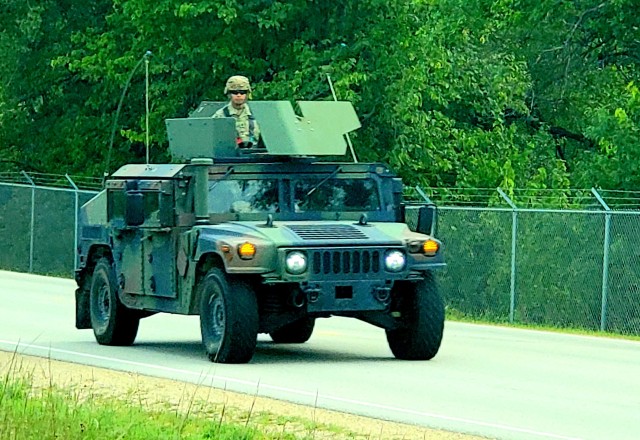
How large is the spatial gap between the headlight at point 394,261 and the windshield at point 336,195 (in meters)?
1.46

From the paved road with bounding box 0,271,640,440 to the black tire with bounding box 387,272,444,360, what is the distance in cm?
22

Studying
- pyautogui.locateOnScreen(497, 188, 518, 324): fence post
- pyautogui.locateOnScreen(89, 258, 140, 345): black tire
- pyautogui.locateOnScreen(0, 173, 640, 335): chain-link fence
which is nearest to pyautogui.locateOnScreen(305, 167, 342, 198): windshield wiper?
pyautogui.locateOnScreen(89, 258, 140, 345): black tire

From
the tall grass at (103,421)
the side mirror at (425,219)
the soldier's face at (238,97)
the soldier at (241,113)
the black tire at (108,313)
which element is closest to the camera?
the tall grass at (103,421)

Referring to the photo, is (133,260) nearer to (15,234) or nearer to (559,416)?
(559,416)

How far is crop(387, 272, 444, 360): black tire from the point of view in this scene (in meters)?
16.3

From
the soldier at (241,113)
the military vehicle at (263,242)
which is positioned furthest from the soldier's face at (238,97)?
the military vehicle at (263,242)

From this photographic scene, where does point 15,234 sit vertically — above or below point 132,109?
below

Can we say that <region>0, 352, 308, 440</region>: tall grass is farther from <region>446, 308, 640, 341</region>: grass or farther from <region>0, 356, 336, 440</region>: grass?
<region>446, 308, 640, 341</region>: grass

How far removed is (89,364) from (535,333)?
27.8ft

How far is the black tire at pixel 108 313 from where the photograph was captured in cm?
1836

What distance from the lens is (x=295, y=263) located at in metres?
15.6

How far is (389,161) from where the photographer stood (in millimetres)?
35062

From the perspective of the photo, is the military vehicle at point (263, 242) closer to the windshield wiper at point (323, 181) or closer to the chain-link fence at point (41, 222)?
the windshield wiper at point (323, 181)

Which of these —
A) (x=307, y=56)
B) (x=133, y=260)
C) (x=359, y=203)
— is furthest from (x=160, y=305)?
(x=307, y=56)
